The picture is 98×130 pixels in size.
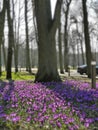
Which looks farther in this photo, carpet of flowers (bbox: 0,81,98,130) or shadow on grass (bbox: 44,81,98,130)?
shadow on grass (bbox: 44,81,98,130)

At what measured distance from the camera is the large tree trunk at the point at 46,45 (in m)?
13.0

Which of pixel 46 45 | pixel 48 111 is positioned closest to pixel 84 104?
pixel 48 111

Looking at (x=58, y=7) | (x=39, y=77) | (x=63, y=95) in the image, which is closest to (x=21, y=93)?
(x=63, y=95)

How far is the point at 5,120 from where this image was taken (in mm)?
5426

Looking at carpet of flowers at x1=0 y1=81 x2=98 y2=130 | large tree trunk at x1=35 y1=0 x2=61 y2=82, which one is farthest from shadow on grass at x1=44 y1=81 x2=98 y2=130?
large tree trunk at x1=35 y1=0 x2=61 y2=82

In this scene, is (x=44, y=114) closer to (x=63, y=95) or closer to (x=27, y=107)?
(x=27, y=107)

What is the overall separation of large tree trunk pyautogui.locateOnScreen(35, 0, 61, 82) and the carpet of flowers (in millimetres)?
4465

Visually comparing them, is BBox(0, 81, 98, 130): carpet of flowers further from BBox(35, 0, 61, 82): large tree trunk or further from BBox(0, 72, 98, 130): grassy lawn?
BBox(35, 0, 61, 82): large tree trunk

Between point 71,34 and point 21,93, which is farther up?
point 71,34

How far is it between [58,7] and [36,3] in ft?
3.90

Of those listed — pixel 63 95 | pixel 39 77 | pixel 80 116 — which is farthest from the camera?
pixel 39 77

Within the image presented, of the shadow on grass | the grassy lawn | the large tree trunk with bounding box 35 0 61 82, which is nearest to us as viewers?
the grassy lawn

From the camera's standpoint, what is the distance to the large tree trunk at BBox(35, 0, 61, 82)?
13008 mm

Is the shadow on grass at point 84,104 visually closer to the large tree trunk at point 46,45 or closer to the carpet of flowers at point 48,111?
the carpet of flowers at point 48,111
